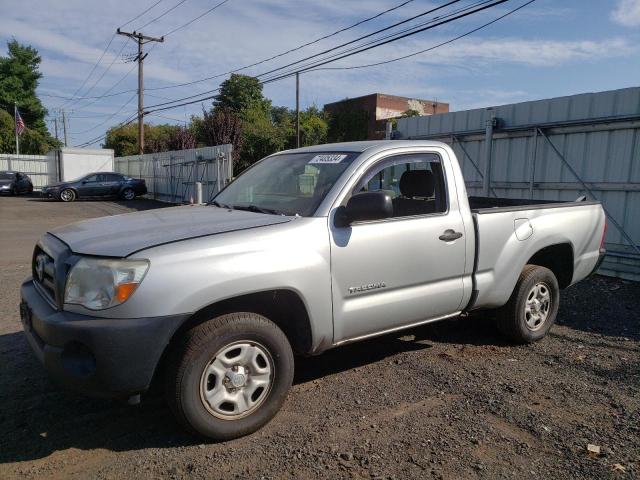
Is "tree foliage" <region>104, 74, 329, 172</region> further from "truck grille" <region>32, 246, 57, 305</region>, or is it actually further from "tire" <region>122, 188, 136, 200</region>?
"truck grille" <region>32, 246, 57, 305</region>

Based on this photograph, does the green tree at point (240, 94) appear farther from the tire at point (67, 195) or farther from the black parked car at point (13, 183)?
the tire at point (67, 195)

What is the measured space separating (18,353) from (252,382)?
104 inches

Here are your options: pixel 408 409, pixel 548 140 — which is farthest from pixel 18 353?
pixel 548 140

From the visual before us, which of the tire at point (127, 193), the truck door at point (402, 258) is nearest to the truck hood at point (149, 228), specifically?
the truck door at point (402, 258)

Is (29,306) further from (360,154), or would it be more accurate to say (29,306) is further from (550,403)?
(550,403)

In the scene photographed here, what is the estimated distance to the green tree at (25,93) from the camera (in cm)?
5144

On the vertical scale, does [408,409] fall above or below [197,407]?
below

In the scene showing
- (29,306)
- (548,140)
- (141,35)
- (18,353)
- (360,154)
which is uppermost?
(141,35)

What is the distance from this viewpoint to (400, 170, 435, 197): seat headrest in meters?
4.39

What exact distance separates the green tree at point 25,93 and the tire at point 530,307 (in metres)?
55.5

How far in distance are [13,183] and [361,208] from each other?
30806mm

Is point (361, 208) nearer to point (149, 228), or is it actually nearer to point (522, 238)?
point (149, 228)

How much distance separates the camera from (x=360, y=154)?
3.88m

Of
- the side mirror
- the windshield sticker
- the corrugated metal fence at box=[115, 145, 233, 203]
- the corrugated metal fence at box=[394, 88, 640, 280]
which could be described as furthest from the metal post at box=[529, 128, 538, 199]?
the corrugated metal fence at box=[115, 145, 233, 203]
